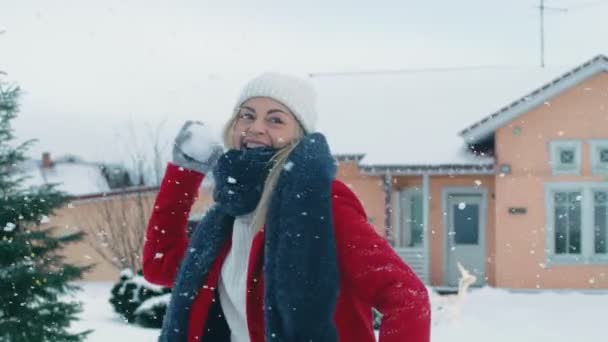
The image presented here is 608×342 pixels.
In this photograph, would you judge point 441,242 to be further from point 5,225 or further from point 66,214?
point 5,225

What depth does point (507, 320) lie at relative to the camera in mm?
14508

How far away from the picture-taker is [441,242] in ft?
61.9

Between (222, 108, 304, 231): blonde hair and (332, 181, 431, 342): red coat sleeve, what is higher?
(222, 108, 304, 231): blonde hair

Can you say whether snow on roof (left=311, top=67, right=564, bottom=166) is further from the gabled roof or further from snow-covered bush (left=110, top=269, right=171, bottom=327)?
snow-covered bush (left=110, top=269, right=171, bottom=327)

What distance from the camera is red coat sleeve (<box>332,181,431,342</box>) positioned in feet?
6.30

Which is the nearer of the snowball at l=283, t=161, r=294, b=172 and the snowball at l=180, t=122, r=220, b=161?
the snowball at l=283, t=161, r=294, b=172

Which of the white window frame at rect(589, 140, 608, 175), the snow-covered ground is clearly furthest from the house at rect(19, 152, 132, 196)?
the white window frame at rect(589, 140, 608, 175)

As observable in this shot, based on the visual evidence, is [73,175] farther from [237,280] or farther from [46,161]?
[237,280]

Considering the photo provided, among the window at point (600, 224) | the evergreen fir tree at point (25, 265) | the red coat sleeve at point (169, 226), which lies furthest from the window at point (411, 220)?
the red coat sleeve at point (169, 226)

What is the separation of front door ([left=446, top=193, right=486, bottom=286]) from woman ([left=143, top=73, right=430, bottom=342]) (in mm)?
16603

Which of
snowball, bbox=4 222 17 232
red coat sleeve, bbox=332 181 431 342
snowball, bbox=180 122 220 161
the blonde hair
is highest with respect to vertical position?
snowball, bbox=180 122 220 161

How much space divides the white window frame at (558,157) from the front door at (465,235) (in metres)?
1.83

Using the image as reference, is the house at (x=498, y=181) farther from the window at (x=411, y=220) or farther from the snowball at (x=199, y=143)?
the snowball at (x=199, y=143)

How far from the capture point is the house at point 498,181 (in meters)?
17.5
